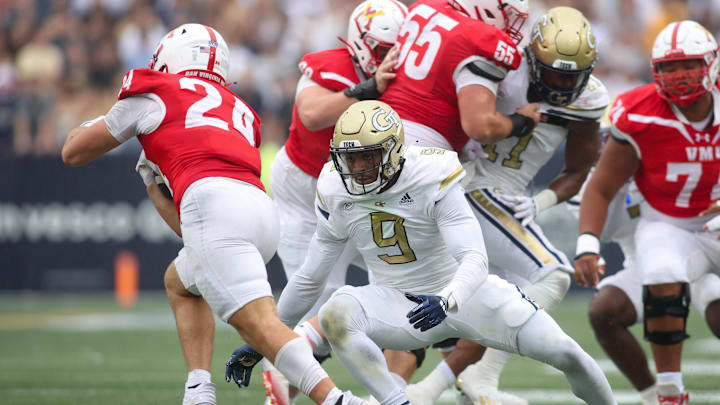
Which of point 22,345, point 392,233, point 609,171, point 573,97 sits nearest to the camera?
point 392,233

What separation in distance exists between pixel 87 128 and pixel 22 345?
186 inches

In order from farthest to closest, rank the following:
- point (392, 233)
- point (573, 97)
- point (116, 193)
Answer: point (116, 193)
point (573, 97)
point (392, 233)

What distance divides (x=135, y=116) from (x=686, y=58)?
2.65 m

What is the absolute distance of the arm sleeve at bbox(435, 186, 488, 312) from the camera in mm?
3857

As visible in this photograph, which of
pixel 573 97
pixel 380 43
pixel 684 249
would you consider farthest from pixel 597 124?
pixel 380 43

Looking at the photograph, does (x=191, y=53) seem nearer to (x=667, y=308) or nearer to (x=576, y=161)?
(x=576, y=161)

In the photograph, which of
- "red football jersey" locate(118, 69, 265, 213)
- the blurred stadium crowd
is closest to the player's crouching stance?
"red football jersey" locate(118, 69, 265, 213)

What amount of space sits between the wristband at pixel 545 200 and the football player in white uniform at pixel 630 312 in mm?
645

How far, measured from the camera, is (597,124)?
5.08 metres

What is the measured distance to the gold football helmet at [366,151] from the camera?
13.3 ft

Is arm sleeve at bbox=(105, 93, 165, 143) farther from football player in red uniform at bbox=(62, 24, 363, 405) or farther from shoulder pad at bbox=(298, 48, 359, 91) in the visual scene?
shoulder pad at bbox=(298, 48, 359, 91)

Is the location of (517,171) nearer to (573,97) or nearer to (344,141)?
(573,97)

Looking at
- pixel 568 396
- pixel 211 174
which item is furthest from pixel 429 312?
pixel 568 396

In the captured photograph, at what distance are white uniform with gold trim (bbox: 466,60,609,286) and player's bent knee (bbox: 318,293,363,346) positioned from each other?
3.12 feet
